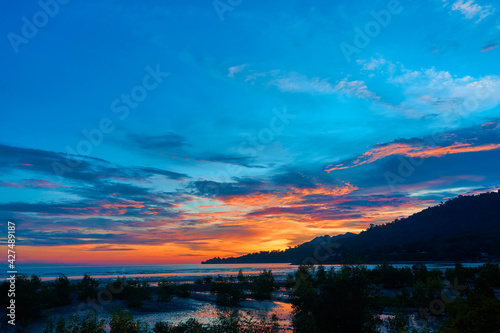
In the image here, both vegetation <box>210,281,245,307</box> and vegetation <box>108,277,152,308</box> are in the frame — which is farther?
vegetation <box>108,277,152,308</box>

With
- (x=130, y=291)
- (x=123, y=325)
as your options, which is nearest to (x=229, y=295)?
(x=130, y=291)

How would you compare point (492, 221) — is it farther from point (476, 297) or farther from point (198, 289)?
point (476, 297)

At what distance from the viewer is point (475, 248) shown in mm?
155750

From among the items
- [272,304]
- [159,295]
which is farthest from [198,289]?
[272,304]

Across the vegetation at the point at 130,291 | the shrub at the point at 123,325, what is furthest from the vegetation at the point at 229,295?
the shrub at the point at 123,325

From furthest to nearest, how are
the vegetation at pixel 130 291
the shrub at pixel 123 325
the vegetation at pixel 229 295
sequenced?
the vegetation at pixel 130 291 < the vegetation at pixel 229 295 < the shrub at pixel 123 325

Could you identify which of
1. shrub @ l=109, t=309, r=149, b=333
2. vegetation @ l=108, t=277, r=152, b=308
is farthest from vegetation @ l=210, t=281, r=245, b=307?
shrub @ l=109, t=309, r=149, b=333

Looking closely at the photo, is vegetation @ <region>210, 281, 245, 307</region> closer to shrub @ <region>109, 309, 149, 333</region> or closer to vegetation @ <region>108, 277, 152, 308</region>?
vegetation @ <region>108, 277, 152, 308</region>

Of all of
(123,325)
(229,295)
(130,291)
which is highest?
(123,325)

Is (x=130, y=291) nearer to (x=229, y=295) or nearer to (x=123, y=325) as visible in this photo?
(x=229, y=295)

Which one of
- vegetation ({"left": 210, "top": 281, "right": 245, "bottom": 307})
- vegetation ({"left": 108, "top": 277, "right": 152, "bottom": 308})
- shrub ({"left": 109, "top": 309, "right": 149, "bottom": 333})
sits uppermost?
shrub ({"left": 109, "top": 309, "right": 149, "bottom": 333})

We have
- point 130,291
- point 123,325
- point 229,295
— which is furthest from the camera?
point 130,291

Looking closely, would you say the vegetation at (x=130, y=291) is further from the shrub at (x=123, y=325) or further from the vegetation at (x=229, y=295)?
the shrub at (x=123, y=325)

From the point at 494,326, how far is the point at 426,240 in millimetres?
217966
